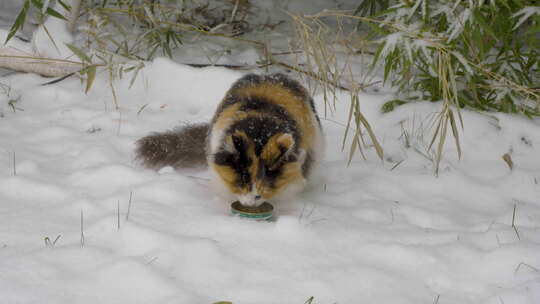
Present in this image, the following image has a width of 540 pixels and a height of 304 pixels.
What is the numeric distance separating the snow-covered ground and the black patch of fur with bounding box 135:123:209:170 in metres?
0.13

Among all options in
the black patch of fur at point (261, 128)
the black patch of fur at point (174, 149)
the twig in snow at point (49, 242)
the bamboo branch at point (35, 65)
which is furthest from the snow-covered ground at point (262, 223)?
the black patch of fur at point (261, 128)

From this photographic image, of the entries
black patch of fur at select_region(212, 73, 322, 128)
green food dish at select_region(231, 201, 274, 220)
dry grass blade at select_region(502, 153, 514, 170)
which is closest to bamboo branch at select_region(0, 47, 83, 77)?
black patch of fur at select_region(212, 73, 322, 128)

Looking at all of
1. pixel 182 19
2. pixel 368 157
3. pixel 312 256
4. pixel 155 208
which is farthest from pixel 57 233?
pixel 182 19

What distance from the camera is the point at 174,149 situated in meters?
3.92

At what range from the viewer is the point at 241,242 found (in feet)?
9.31

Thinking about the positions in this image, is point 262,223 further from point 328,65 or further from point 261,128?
point 328,65

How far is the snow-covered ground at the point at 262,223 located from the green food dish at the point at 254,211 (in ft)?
0.16

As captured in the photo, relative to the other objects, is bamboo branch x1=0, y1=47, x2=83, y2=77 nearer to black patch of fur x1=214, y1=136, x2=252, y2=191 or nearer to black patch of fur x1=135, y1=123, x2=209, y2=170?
black patch of fur x1=135, y1=123, x2=209, y2=170

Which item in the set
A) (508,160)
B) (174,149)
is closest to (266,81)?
(174,149)

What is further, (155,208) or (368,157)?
(368,157)

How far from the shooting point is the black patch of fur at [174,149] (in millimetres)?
3773

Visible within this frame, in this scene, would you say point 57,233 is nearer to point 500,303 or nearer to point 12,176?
point 12,176

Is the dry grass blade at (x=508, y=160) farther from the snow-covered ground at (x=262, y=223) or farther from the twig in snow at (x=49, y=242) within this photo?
the twig in snow at (x=49, y=242)

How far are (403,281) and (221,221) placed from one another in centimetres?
97
